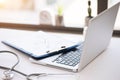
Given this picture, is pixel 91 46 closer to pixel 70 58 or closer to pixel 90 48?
pixel 90 48

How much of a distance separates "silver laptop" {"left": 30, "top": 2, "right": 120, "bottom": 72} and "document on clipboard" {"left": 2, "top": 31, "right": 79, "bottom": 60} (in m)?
0.03

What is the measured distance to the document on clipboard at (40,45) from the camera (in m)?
1.16

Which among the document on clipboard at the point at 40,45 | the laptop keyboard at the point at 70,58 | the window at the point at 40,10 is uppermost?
the window at the point at 40,10

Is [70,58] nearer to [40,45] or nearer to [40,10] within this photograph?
[40,45]

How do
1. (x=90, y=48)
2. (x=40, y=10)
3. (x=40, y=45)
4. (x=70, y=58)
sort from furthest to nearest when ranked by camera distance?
(x=40, y=10), (x=40, y=45), (x=70, y=58), (x=90, y=48)

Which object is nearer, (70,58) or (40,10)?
(70,58)

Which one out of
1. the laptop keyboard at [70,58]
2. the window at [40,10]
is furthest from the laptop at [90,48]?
the window at [40,10]

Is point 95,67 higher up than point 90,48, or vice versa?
point 90,48

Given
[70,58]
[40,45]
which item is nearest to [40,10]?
[40,45]

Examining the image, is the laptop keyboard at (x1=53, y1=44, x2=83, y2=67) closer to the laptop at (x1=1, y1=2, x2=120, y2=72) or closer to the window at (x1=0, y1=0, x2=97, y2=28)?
the laptop at (x1=1, y1=2, x2=120, y2=72)

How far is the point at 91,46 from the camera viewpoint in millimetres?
1004

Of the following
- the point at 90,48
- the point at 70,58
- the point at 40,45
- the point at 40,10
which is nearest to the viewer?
the point at 90,48

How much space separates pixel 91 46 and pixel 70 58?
0.49 feet

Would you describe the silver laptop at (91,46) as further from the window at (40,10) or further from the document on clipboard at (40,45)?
the window at (40,10)
